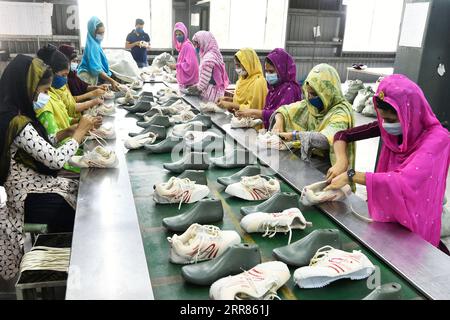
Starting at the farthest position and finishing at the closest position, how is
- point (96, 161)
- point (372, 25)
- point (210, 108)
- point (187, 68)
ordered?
point (372, 25) < point (187, 68) < point (210, 108) < point (96, 161)

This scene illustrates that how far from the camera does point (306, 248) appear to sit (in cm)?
132

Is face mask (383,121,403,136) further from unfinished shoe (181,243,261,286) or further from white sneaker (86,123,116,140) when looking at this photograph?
white sneaker (86,123,116,140)

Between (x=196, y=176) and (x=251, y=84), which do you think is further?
(x=251, y=84)

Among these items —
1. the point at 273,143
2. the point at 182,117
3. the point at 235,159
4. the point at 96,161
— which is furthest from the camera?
the point at 182,117

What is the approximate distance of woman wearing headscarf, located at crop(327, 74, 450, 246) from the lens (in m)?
1.60

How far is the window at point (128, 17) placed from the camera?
28.8 feet

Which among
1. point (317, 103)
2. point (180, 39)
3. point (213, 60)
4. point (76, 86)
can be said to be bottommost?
point (76, 86)

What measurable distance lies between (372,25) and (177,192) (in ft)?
37.4

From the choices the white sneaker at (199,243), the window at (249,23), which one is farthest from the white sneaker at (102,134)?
the window at (249,23)

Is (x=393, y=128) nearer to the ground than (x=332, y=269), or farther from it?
farther from it

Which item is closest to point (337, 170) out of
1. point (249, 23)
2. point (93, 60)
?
point (93, 60)

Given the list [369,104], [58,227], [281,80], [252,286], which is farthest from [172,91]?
[369,104]

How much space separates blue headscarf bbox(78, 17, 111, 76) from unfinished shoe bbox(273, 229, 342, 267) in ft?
14.0

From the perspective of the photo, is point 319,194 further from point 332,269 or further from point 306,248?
point 332,269
